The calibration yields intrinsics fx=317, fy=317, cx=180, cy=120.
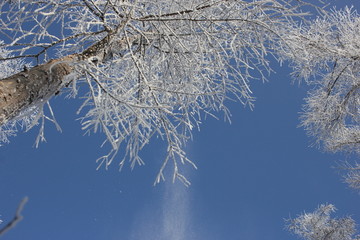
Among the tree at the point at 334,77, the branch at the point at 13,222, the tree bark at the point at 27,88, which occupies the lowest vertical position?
the branch at the point at 13,222

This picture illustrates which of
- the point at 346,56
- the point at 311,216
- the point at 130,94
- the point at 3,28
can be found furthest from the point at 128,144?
the point at 311,216

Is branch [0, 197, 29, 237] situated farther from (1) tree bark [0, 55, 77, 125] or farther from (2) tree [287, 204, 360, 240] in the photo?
(2) tree [287, 204, 360, 240]

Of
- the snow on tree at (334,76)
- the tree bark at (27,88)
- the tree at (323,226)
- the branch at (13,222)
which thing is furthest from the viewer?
the tree at (323,226)

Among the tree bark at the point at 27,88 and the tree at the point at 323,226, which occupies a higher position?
the tree at the point at 323,226

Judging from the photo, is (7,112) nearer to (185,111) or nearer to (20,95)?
(20,95)

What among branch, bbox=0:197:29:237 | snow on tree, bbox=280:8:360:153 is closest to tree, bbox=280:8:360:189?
snow on tree, bbox=280:8:360:153

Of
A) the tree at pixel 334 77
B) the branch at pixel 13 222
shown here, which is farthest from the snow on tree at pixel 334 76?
the branch at pixel 13 222

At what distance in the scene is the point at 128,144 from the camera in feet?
10.2

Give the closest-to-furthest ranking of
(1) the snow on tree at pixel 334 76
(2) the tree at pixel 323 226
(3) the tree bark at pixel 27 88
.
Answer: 1. (3) the tree bark at pixel 27 88
2. (1) the snow on tree at pixel 334 76
3. (2) the tree at pixel 323 226

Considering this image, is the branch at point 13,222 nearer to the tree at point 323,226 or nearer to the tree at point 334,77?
the tree at point 334,77

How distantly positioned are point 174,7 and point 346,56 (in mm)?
3220

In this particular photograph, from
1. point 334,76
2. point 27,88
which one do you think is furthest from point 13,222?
point 334,76

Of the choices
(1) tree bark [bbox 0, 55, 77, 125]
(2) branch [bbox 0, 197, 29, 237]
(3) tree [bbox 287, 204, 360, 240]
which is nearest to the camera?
(2) branch [bbox 0, 197, 29, 237]

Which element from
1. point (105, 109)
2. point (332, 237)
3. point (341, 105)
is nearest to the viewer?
point (105, 109)
